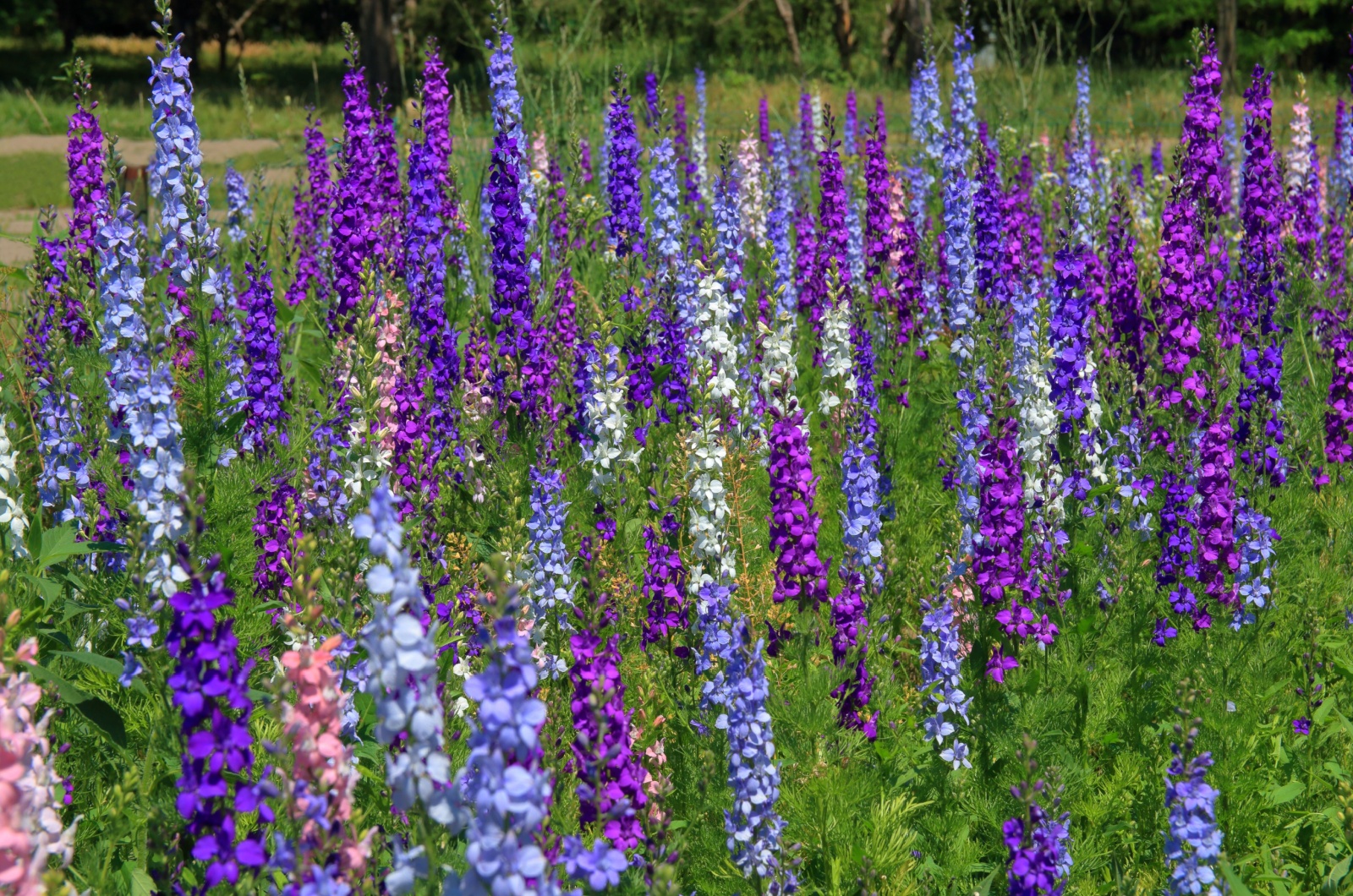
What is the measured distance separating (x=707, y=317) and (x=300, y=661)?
359cm

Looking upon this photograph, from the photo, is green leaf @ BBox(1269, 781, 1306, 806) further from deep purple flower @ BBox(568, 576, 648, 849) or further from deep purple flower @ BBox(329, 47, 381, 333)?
deep purple flower @ BBox(329, 47, 381, 333)

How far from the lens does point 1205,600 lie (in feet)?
14.6

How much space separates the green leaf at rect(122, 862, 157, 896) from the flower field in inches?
3.5

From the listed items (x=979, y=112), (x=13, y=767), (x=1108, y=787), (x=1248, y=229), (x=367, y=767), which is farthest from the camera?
(x=979, y=112)

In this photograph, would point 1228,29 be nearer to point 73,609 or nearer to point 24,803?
point 73,609

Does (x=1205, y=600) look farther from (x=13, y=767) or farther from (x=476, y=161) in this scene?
(x=476, y=161)

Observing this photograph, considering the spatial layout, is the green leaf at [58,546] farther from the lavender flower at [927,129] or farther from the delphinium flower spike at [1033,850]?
the lavender flower at [927,129]

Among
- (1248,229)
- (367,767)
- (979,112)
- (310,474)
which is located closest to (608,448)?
(310,474)

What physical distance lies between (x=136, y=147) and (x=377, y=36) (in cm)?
511

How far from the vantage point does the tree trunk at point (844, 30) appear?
29422 millimetres

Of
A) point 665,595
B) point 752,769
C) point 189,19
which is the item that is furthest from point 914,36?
point 752,769

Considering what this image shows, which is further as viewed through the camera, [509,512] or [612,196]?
[612,196]

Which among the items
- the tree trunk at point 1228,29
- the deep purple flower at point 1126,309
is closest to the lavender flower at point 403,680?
the deep purple flower at point 1126,309

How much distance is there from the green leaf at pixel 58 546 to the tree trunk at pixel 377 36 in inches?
687
